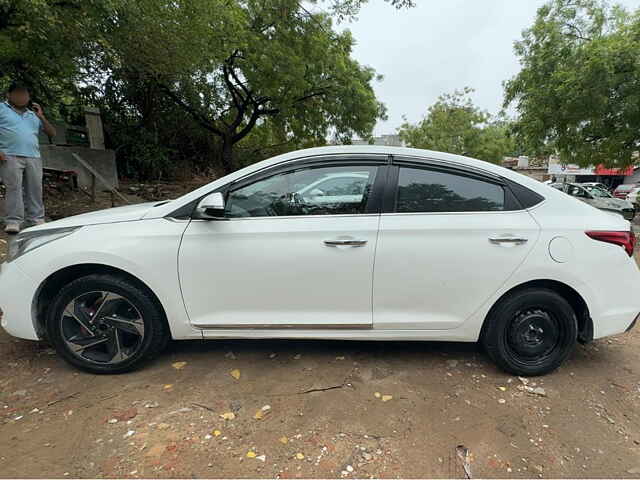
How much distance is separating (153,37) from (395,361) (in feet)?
20.7

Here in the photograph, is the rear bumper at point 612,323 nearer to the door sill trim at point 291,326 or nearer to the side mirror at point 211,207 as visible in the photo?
the door sill trim at point 291,326

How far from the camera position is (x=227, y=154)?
52.1 feet

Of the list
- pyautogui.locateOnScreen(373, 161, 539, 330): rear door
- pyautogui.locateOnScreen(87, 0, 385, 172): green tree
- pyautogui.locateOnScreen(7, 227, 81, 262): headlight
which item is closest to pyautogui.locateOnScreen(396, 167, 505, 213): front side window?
pyautogui.locateOnScreen(373, 161, 539, 330): rear door

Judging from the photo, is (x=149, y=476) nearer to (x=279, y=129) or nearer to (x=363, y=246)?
(x=363, y=246)

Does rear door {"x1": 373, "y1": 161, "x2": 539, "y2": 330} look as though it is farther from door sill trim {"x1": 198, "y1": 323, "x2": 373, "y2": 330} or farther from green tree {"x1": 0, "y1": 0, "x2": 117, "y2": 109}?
green tree {"x1": 0, "y1": 0, "x2": 117, "y2": 109}

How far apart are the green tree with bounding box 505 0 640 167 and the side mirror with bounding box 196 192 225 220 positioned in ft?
36.3

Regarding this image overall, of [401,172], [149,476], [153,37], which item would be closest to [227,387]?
[149,476]

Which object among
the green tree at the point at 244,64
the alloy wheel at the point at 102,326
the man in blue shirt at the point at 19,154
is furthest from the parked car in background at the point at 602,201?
the man in blue shirt at the point at 19,154

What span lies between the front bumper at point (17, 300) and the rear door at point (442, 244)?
90.7 inches

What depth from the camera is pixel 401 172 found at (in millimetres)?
2389

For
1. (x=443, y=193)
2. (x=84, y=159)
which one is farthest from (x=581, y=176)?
(x=443, y=193)

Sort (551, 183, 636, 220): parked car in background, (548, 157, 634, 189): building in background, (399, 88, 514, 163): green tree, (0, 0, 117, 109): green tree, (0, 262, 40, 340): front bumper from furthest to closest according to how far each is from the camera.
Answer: (548, 157, 634, 189): building in background, (399, 88, 514, 163): green tree, (551, 183, 636, 220): parked car in background, (0, 0, 117, 109): green tree, (0, 262, 40, 340): front bumper

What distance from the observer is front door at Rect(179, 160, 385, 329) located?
226 cm

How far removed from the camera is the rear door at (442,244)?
2.26 meters
